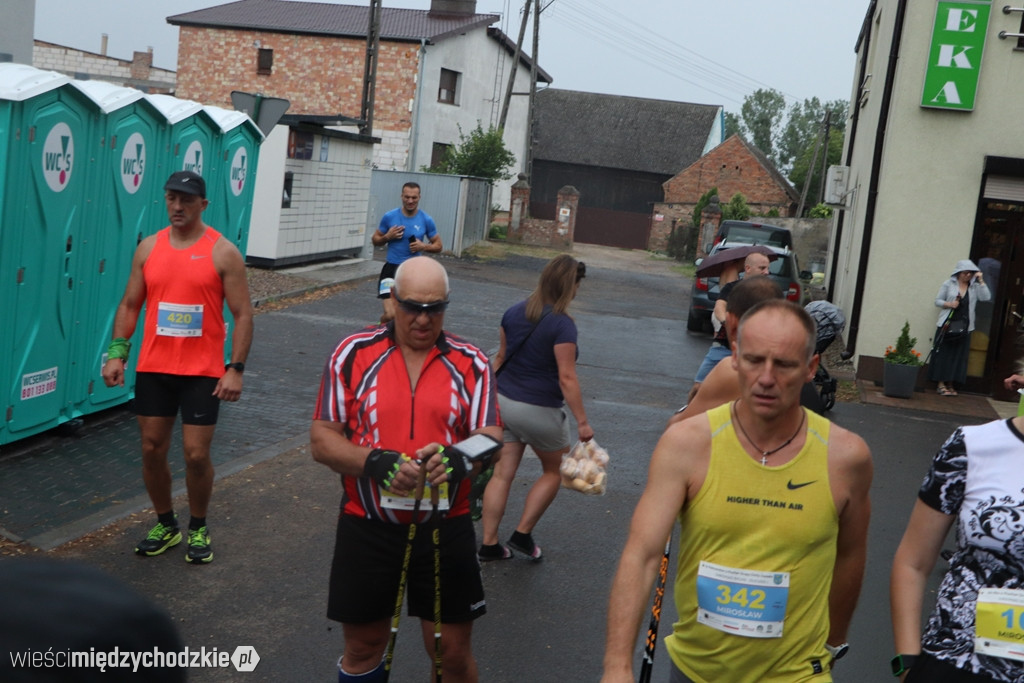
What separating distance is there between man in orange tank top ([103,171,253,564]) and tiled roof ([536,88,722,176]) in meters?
59.9

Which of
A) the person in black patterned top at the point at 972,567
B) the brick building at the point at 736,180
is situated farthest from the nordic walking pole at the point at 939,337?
the brick building at the point at 736,180

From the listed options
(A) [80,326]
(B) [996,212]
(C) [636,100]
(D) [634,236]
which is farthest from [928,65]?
(C) [636,100]

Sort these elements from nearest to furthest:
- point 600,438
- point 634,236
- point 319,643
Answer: point 319,643
point 600,438
point 634,236

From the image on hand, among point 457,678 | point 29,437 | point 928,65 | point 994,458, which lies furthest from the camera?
point 928,65

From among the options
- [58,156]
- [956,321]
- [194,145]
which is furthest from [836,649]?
[956,321]

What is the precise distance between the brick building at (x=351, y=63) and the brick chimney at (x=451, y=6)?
0.13ft

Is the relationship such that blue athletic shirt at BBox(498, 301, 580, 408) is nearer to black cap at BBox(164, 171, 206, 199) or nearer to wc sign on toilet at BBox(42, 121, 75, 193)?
black cap at BBox(164, 171, 206, 199)

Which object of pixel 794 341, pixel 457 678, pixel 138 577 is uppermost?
pixel 794 341

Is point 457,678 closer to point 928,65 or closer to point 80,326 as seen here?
point 80,326

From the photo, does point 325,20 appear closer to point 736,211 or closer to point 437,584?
point 736,211

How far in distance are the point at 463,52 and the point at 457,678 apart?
136ft

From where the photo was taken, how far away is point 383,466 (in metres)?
3.75

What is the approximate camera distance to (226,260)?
20.1ft

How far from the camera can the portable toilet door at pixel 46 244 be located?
7.45 metres
